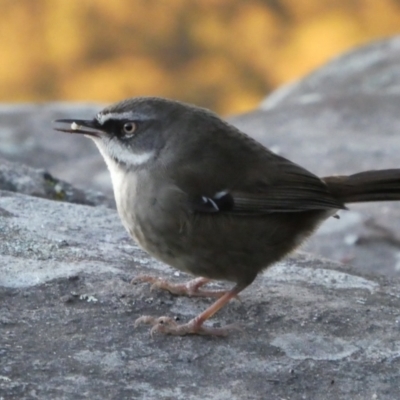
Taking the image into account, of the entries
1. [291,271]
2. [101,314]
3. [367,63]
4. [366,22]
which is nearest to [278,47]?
[366,22]

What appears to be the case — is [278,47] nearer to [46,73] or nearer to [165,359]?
[46,73]

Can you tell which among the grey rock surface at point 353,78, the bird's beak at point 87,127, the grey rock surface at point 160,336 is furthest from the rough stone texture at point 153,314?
the grey rock surface at point 353,78

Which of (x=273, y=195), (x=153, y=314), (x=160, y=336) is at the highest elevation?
(x=273, y=195)

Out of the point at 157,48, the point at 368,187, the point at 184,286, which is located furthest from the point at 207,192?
the point at 157,48

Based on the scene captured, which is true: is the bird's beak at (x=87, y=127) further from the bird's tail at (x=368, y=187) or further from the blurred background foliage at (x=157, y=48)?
the blurred background foliage at (x=157, y=48)

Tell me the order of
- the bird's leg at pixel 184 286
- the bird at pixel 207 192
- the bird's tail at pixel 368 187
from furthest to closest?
the bird's tail at pixel 368 187 < the bird's leg at pixel 184 286 < the bird at pixel 207 192

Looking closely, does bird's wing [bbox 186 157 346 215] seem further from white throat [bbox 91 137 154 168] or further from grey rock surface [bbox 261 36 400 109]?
grey rock surface [bbox 261 36 400 109]

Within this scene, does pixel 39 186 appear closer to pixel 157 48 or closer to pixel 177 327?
pixel 177 327
